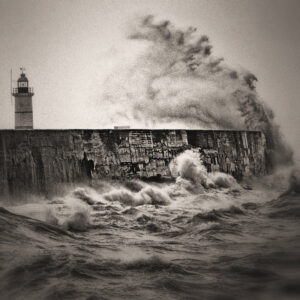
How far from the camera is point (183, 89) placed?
6.44 m

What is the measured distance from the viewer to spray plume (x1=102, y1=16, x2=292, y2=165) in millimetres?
5141

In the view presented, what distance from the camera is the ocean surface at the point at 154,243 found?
3.53 metres

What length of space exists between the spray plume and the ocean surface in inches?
45.5

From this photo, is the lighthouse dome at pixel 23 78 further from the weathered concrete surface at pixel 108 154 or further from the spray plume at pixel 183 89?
the weathered concrete surface at pixel 108 154

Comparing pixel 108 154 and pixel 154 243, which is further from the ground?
pixel 108 154

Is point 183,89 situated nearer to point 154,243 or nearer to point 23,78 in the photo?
point 23,78

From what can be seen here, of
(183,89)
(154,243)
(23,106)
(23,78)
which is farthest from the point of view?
(183,89)

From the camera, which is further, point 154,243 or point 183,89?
point 183,89

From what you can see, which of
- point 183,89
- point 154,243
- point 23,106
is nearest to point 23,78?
point 23,106

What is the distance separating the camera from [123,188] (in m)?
5.58

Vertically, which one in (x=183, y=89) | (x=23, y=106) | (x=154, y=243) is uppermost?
(x=183, y=89)

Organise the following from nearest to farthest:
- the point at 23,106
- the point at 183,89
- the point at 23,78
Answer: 1. the point at 23,78
2. the point at 23,106
3. the point at 183,89

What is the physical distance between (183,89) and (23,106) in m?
2.06

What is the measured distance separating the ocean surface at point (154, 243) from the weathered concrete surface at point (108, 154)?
0.99 feet
